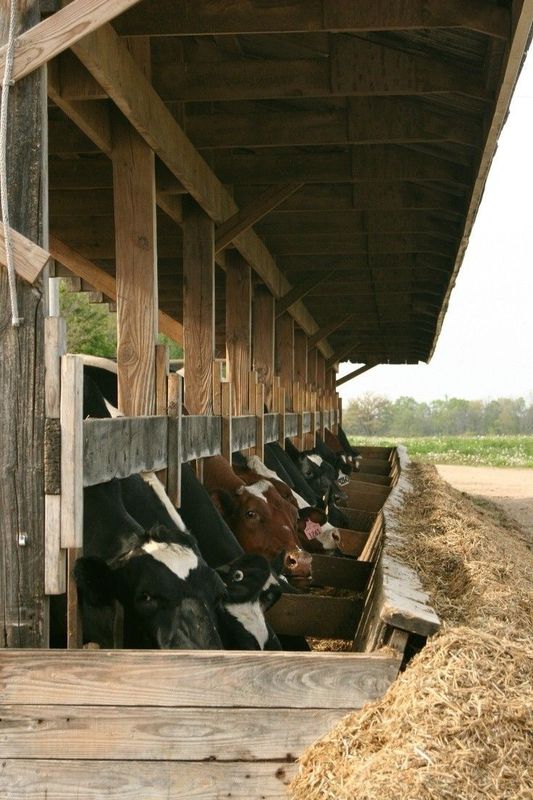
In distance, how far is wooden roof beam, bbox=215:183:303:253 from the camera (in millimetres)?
8773

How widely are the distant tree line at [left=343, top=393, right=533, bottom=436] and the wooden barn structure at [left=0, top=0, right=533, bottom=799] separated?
342ft

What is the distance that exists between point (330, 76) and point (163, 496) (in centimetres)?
279

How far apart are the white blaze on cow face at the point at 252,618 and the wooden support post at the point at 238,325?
581 cm

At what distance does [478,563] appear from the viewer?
620 cm

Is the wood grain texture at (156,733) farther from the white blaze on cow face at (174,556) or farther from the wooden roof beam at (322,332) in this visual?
the wooden roof beam at (322,332)

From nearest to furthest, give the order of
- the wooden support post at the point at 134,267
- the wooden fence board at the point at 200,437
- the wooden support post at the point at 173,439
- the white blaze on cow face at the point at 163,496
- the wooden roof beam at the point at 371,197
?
1. the white blaze on cow face at the point at 163,496
2. the wooden support post at the point at 134,267
3. the wooden support post at the point at 173,439
4. the wooden fence board at the point at 200,437
5. the wooden roof beam at the point at 371,197

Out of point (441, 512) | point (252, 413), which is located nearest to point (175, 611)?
point (441, 512)

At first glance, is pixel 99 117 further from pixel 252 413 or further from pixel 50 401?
pixel 252 413

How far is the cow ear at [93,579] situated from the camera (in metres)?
4.42

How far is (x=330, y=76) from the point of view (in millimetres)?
6762

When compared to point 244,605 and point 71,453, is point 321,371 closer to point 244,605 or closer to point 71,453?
point 244,605

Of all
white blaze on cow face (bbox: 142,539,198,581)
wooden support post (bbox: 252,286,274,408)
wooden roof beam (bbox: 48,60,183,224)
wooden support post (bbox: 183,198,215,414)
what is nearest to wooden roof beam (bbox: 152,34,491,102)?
wooden roof beam (bbox: 48,60,183,224)

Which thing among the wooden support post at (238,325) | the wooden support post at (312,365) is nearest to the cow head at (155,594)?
the wooden support post at (238,325)

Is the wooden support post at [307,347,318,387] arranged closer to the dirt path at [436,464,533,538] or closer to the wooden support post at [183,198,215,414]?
the dirt path at [436,464,533,538]
